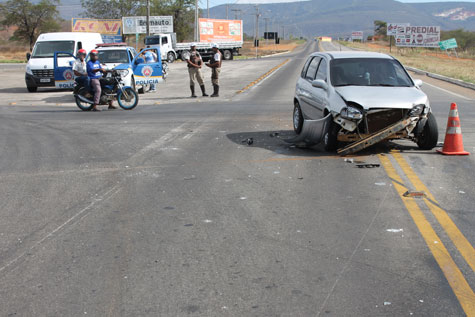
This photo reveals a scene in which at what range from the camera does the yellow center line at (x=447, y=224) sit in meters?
5.04

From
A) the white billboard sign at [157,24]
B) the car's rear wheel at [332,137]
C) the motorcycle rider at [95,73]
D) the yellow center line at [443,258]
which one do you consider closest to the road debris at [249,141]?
the car's rear wheel at [332,137]

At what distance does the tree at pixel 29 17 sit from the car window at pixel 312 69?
83.3 meters

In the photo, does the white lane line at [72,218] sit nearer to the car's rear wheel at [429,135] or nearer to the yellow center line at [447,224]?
the yellow center line at [447,224]

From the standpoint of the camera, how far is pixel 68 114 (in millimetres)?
16547

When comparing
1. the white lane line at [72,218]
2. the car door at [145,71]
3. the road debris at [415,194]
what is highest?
the car door at [145,71]

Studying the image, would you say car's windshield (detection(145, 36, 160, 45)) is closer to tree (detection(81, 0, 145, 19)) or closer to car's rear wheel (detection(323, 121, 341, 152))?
tree (detection(81, 0, 145, 19))

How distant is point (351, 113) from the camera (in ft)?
30.0

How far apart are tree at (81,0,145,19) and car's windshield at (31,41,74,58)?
235ft

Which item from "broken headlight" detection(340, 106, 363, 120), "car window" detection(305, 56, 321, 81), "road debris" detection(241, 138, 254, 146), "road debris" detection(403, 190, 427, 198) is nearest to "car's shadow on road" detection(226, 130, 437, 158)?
"road debris" detection(241, 138, 254, 146)

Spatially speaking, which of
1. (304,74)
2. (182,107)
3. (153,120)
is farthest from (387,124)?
(182,107)

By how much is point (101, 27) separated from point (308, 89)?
69290 millimetres

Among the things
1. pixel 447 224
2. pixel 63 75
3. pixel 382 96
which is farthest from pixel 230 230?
pixel 63 75

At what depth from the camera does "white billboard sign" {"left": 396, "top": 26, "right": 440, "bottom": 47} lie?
7225cm

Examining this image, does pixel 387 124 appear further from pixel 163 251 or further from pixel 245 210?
pixel 163 251
